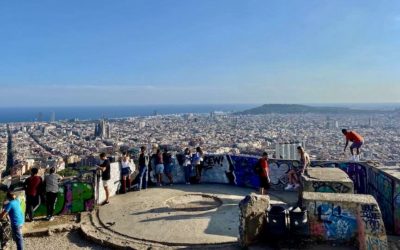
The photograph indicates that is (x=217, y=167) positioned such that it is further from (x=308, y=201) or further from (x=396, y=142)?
(x=396, y=142)

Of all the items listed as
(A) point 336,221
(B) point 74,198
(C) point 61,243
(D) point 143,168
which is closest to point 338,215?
(A) point 336,221

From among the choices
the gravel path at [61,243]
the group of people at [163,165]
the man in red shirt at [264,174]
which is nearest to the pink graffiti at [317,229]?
the man in red shirt at [264,174]

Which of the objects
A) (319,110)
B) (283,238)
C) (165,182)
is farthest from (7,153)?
(319,110)

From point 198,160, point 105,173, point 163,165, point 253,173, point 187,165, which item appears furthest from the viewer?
point 187,165

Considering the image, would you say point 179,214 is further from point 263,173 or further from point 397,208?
point 397,208

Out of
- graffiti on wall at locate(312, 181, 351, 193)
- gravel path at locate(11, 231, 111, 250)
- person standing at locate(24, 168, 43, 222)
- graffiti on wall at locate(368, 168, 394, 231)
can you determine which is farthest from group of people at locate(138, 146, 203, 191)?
graffiti on wall at locate(368, 168, 394, 231)

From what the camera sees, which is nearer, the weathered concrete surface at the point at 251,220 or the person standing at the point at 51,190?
the weathered concrete surface at the point at 251,220

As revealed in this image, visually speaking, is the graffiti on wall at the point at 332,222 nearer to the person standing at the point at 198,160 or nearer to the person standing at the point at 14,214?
the person standing at the point at 14,214
